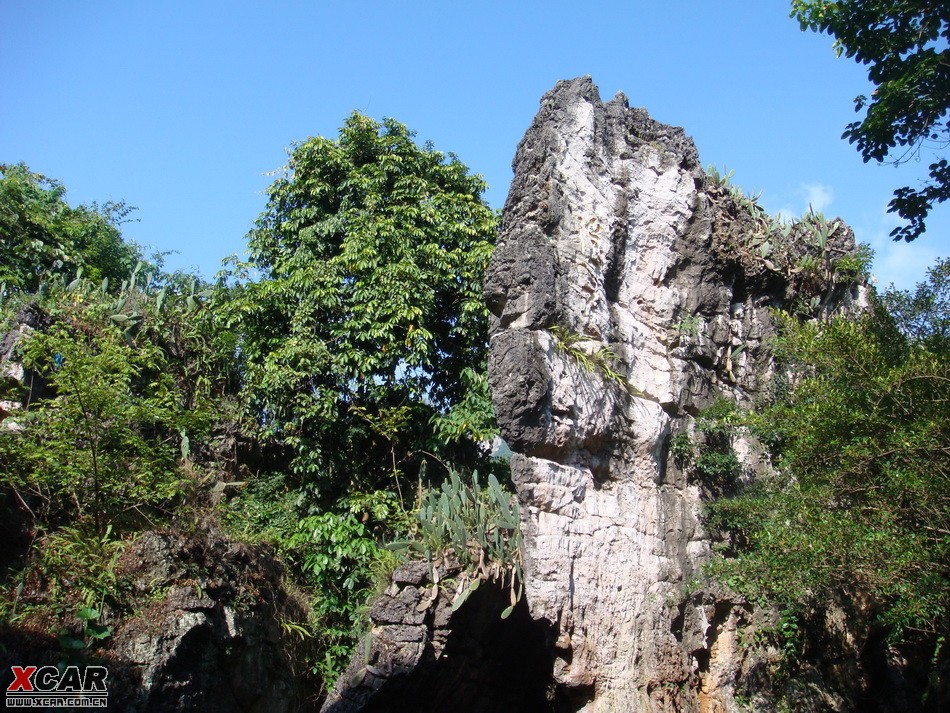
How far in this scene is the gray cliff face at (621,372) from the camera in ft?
30.5

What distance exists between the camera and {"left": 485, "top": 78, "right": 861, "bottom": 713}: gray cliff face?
930cm

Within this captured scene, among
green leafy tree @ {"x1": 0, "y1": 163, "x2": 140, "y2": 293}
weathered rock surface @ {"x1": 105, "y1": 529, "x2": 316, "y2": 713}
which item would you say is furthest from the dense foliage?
green leafy tree @ {"x1": 0, "y1": 163, "x2": 140, "y2": 293}

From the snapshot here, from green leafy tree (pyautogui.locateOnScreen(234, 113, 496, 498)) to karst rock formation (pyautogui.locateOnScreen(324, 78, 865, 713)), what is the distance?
8.34 feet

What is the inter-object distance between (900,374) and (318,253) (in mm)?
8659

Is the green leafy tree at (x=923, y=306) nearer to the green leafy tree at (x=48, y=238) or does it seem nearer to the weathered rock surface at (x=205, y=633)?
the weathered rock surface at (x=205, y=633)

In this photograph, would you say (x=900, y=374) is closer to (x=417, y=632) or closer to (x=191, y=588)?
(x=417, y=632)

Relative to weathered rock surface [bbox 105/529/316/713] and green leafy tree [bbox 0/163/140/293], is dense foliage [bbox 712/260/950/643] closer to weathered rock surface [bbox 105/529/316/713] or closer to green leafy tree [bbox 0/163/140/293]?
weathered rock surface [bbox 105/529/316/713]

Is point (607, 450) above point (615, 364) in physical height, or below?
below

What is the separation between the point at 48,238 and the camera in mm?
14602

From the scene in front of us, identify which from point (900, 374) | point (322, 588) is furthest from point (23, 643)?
point (900, 374)

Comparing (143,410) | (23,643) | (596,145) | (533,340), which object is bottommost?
(23,643)

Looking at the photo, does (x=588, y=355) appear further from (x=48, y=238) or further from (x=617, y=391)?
(x=48, y=238)

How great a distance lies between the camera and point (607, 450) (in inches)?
404

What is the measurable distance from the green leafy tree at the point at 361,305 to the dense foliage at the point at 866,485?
193 inches
